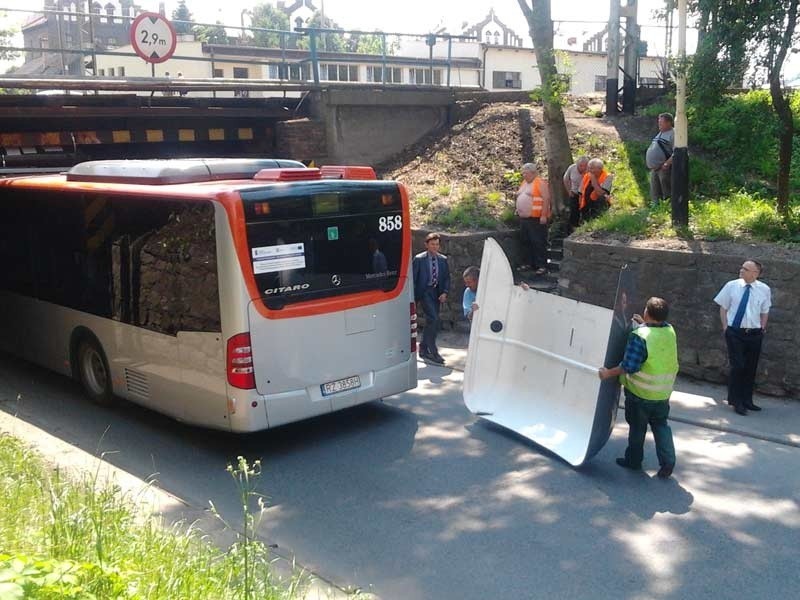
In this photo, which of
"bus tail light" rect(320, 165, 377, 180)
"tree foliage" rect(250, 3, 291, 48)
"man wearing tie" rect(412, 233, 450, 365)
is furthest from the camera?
"tree foliage" rect(250, 3, 291, 48)

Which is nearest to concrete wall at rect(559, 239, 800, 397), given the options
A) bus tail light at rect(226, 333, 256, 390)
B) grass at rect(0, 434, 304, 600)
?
bus tail light at rect(226, 333, 256, 390)

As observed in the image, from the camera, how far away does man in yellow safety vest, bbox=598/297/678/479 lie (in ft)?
25.5

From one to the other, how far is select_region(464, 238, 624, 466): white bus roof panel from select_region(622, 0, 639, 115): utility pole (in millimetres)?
12417

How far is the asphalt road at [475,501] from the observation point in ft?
20.5

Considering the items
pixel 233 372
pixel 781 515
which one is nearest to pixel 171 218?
pixel 233 372

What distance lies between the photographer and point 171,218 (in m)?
8.82

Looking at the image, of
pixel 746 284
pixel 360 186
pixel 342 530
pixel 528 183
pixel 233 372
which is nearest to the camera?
pixel 342 530

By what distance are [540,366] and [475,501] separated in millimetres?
2069

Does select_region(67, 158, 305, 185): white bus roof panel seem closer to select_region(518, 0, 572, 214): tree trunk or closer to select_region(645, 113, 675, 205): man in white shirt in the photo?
select_region(645, 113, 675, 205): man in white shirt

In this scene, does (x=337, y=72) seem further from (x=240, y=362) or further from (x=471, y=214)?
(x=240, y=362)

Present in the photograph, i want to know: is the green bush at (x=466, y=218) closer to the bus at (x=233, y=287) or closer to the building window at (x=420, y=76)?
the bus at (x=233, y=287)

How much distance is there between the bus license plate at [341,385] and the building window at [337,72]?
41118mm

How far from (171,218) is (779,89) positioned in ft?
27.1

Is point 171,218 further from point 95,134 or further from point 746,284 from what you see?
point 95,134
